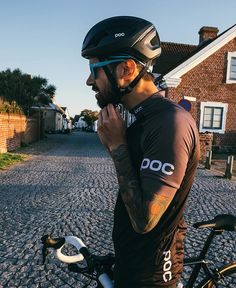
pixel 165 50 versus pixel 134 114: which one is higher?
pixel 165 50

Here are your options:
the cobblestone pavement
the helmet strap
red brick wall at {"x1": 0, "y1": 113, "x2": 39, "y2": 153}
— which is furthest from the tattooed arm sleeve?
red brick wall at {"x1": 0, "y1": 113, "x2": 39, "y2": 153}

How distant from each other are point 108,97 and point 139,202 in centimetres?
48

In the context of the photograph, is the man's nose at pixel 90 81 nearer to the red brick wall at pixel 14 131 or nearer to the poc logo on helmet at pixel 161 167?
the poc logo on helmet at pixel 161 167

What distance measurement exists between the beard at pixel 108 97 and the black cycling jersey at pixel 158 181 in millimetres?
96

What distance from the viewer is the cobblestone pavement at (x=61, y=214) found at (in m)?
3.77

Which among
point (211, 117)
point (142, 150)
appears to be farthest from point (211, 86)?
point (142, 150)

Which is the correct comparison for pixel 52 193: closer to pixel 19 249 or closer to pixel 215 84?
pixel 19 249

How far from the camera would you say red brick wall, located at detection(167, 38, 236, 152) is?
62.5ft

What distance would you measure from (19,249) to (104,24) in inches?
143

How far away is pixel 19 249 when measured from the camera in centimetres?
431

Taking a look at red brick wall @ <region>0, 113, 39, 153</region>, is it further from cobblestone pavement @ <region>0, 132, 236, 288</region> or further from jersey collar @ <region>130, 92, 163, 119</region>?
jersey collar @ <region>130, 92, 163, 119</region>

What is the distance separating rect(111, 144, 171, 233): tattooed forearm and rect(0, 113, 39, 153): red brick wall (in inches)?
590

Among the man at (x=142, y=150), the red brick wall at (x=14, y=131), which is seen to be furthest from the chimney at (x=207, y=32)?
the man at (x=142, y=150)

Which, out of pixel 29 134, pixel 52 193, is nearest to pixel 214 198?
pixel 52 193
